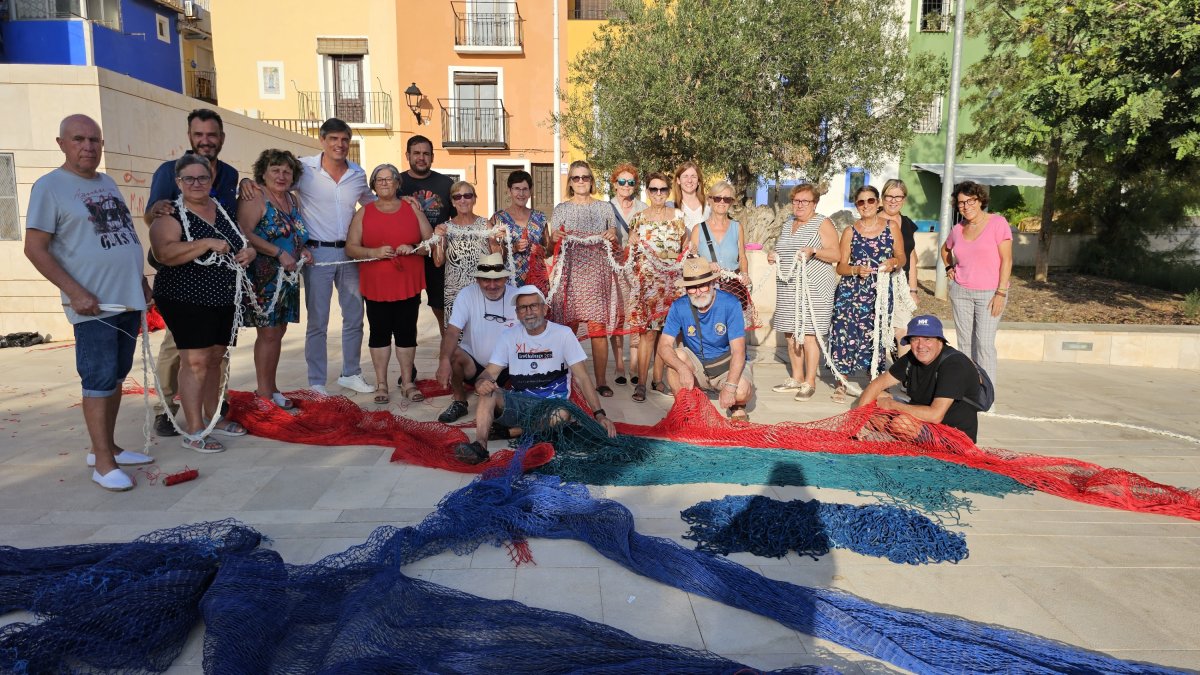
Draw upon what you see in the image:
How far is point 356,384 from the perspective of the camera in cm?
573

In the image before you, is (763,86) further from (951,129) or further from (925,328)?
(925,328)

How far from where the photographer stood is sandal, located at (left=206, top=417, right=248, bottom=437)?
469 cm

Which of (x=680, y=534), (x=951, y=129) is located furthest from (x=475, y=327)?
(x=951, y=129)

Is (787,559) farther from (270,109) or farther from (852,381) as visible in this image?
(270,109)

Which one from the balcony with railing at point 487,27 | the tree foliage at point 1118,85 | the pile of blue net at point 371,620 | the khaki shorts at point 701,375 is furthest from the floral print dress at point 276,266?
the balcony with railing at point 487,27

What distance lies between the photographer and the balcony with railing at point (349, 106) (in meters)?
20.5

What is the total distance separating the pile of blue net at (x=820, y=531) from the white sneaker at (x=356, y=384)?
10.3 ft

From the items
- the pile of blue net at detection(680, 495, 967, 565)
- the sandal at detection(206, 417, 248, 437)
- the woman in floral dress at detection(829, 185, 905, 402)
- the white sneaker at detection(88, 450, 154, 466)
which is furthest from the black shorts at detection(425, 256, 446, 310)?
the pile of blue net at detection(680, 495, 967, 565)

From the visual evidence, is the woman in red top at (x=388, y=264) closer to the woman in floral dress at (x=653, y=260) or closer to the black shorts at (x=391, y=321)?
the black shorts at (x=391, y=321)

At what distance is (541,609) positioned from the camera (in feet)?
8.25

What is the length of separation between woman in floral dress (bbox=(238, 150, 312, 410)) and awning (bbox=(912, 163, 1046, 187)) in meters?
18.3

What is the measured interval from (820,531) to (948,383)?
59.8 inches

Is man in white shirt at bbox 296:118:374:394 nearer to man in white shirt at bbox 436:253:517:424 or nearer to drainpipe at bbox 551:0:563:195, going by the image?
man in white shirt at bbox 436:253:517:424


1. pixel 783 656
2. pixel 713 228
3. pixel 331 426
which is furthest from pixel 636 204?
pixel 783 656
